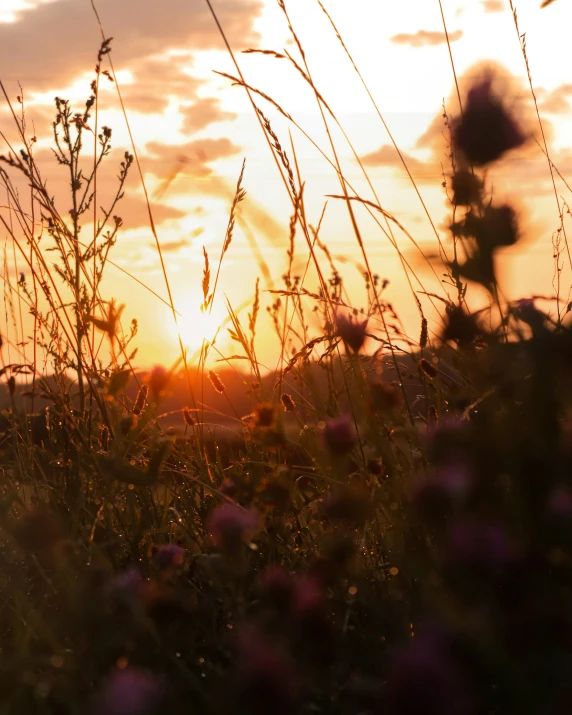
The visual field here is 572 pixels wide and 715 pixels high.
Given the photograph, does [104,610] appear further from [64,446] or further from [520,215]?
[64,446]

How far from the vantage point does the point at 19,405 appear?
3094 millimetres

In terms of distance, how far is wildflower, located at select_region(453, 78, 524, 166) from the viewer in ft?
4.17

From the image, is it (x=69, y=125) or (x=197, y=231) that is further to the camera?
(x=69, y=125)

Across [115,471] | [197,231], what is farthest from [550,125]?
[115,471]

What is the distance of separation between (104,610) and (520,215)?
821 mm

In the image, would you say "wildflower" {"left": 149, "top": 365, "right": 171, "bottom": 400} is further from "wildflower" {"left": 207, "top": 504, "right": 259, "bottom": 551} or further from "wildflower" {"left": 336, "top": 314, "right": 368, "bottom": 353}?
"wildflower" {"left": 207, "top": 504, "right": 259, "bottom": 551}

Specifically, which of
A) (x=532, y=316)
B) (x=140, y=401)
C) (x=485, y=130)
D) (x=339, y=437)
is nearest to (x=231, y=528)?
(x=339, y=437)

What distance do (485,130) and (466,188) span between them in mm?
103

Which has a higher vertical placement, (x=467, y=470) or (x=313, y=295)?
(x=313, y=295)

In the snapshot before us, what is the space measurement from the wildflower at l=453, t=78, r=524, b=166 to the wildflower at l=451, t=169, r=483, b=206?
4cm

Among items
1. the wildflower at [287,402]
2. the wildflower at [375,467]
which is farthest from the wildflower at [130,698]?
the wildflower at [287,402]

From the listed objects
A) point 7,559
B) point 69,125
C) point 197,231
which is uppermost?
point 69,125

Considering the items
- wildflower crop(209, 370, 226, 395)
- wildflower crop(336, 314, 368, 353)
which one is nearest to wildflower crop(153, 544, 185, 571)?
wildflower crop(336, 314, 368, 353)

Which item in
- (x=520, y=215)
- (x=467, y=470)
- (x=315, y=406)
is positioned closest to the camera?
(x=467, y=470)
